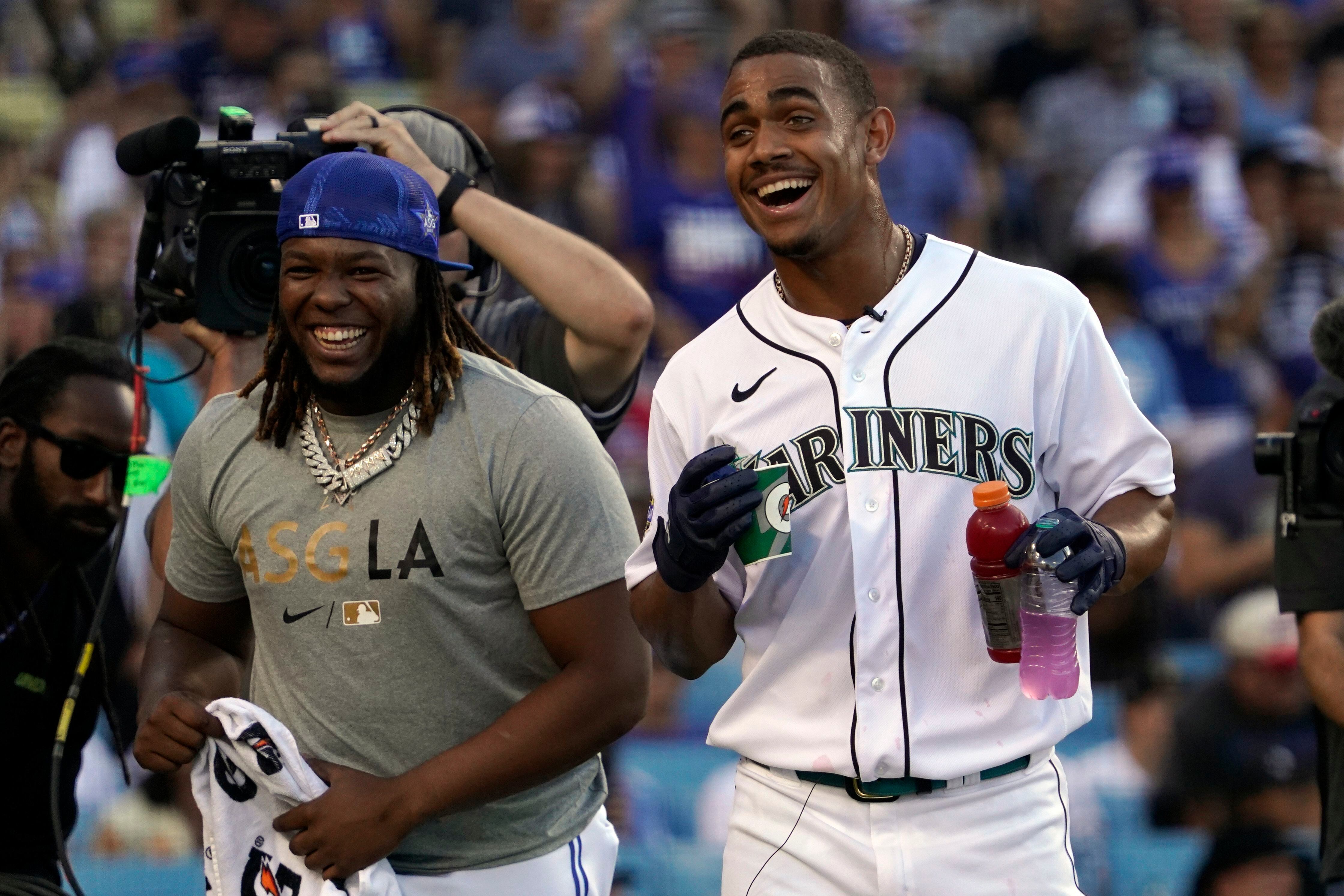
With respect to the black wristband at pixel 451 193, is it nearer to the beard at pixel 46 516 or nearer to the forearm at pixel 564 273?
the forearm at pixel 564 273

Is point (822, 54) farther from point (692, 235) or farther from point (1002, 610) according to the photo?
point (692, 235)

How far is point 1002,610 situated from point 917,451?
31 centimetres

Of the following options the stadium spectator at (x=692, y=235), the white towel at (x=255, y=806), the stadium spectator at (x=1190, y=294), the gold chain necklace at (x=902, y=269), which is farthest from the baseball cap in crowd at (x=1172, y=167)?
the white towel at (x=255, y=806)

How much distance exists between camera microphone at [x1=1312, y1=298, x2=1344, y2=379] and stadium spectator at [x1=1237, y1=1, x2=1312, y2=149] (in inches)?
166

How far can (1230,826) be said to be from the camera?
5.23m

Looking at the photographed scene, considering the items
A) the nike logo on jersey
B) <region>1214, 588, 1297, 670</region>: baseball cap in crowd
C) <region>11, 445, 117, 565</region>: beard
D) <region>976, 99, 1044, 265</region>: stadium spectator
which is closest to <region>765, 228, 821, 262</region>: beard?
the nike logo on jersey

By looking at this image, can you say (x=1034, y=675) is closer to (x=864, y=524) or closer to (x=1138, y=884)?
(x=864, y=524)

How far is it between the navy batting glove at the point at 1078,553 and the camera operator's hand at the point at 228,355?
1.67 metres

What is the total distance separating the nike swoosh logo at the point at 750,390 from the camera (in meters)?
2.55

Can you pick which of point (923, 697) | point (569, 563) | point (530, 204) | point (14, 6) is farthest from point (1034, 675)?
point (14, 6)

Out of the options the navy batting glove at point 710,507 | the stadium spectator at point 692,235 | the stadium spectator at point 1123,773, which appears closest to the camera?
the navy batting glove at point 710,507

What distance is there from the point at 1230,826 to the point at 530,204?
365cm

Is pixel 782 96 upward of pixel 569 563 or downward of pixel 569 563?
upward

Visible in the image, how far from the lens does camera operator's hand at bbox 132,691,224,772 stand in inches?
99.4
